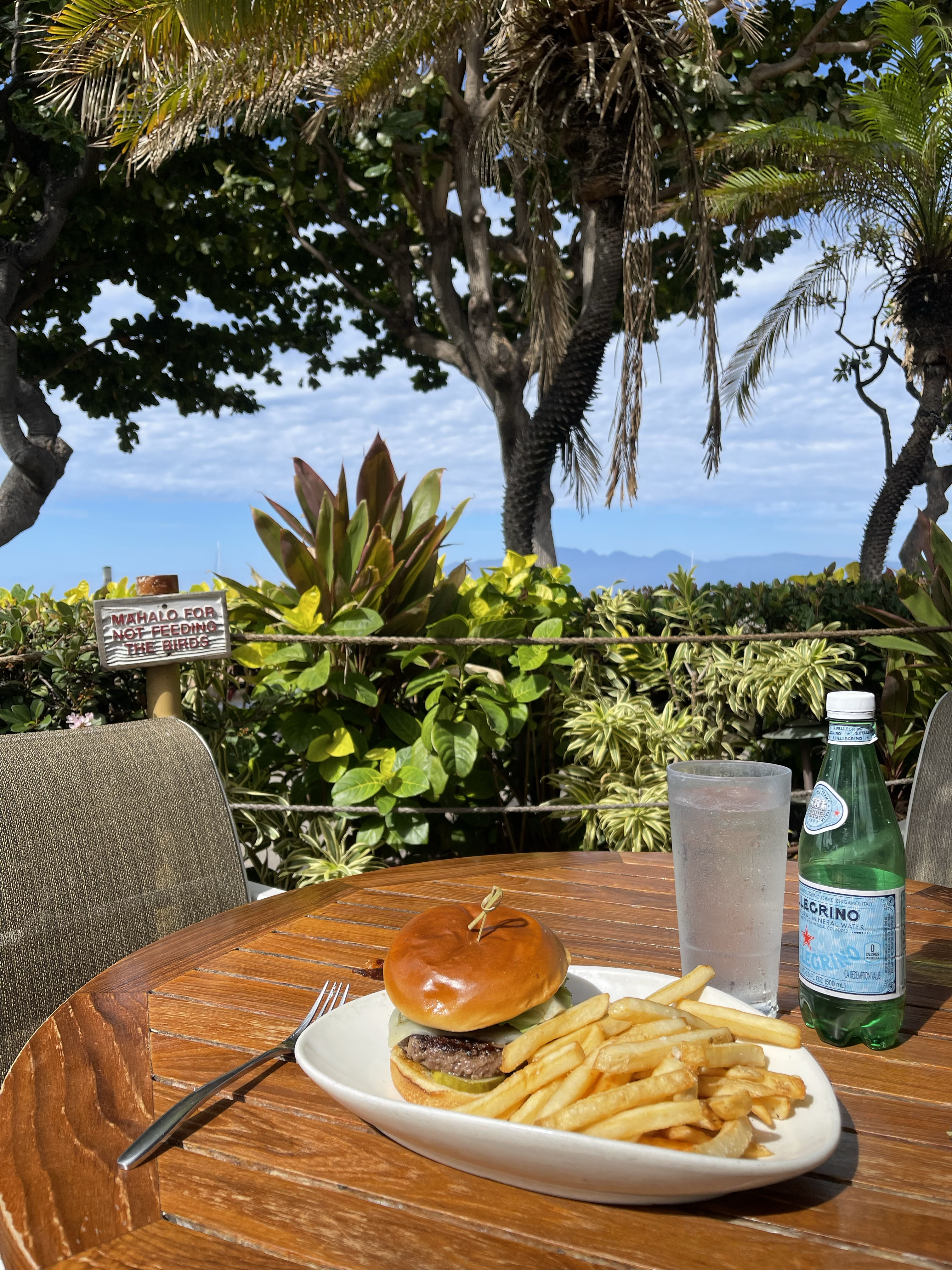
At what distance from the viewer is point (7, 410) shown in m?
11.1

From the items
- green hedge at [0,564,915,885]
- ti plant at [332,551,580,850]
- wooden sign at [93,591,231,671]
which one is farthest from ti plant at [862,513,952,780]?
wooden sign at [93,591,231,671]

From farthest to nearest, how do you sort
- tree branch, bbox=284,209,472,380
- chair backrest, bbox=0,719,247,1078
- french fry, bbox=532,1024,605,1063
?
1. tree branch, bbox=284,209,472,380
2. chair backrest, bbox=0,719,247,1078
3. french fry, bbox=532,1024,605,1063

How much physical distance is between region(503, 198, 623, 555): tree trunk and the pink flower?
14.9 ft

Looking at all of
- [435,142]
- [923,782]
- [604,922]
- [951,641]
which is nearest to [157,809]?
[604,922]

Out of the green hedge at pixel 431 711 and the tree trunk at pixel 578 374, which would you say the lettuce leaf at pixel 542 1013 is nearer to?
the green hedge at pixel 431 711

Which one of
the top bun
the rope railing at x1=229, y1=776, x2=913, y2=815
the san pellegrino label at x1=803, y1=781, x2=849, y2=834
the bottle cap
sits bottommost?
the rope railing at x1=229, y1=776, x2=913, y2=815

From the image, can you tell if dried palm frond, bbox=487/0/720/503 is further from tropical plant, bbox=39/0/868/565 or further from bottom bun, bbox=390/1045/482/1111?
bottom bun, bbox=390/1045/482/1111

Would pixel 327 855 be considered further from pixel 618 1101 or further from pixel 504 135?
pixel 504 135

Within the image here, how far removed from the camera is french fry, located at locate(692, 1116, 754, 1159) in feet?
2.10

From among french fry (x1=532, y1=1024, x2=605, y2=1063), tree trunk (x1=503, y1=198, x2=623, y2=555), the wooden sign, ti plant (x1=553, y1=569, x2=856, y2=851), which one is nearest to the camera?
french fry (x1=532, y1=1024, x2=605, y2=1063)

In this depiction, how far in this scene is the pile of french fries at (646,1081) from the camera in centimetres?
66

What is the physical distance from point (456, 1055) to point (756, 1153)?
0.24 meters

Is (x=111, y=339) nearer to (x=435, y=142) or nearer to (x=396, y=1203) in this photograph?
(x=435, y=142)

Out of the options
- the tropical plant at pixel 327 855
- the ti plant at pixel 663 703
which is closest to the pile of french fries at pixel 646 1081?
the tropical plant at pixel 327 855
